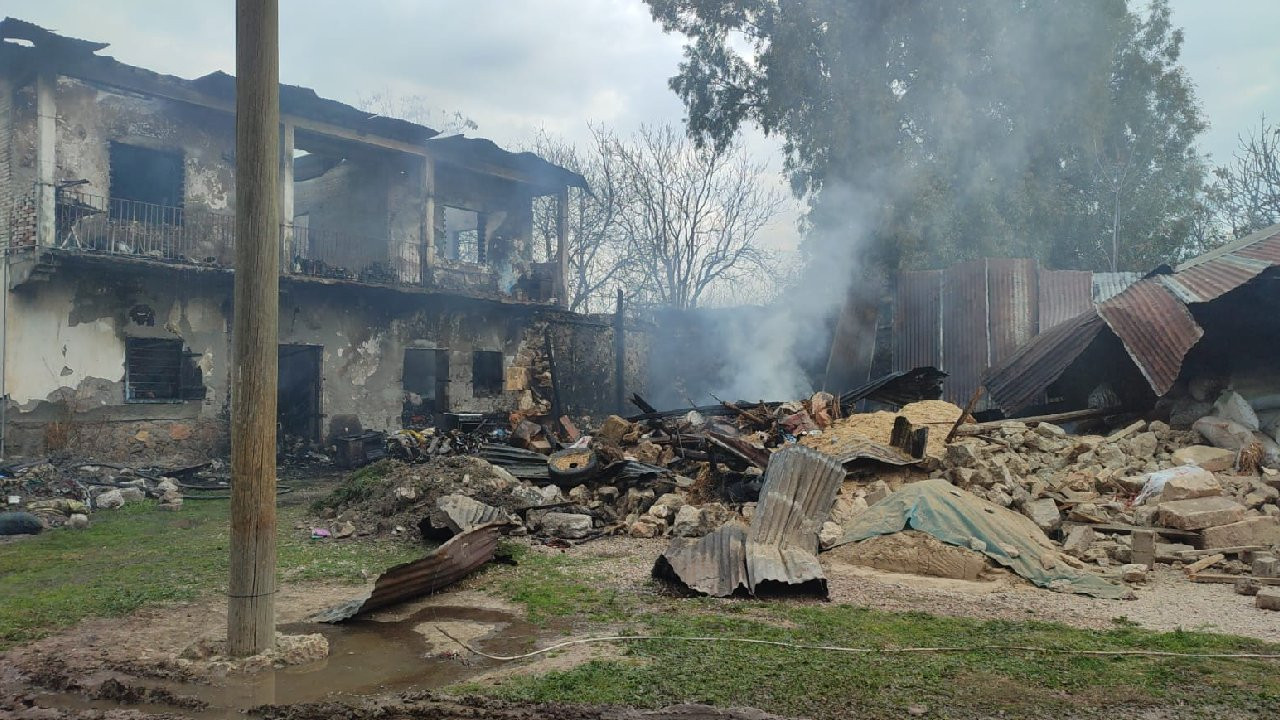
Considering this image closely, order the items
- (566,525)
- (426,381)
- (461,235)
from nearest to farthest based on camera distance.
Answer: (566,525), (426,381), (461,235)

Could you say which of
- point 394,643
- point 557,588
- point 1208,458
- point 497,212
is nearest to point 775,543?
point 557,588

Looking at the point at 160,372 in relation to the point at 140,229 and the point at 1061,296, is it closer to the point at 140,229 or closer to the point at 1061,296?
the point at 140,229

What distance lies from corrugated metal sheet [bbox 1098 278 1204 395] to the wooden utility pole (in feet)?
30.7

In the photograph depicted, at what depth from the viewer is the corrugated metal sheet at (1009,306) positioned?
43.0 ft

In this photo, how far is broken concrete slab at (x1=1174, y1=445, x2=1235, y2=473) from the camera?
9.02 metres

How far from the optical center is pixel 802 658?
436 centimetres

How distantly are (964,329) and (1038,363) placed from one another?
187 cm

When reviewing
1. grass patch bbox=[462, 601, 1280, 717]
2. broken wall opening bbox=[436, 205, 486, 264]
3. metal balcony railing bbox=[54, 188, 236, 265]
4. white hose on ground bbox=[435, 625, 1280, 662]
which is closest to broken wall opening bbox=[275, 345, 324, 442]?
metal balcony railing bbox=[54, 188, 236, 265]

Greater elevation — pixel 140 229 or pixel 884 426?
pixel 140 229

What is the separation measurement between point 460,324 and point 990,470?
1447 cm

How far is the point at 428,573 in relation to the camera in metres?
5.91

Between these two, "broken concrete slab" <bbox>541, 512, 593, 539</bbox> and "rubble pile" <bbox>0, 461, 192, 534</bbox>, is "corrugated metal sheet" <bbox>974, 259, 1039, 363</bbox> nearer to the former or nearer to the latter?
"broken concrete slab" <bbox>541, 512, 593, 539</bbox>

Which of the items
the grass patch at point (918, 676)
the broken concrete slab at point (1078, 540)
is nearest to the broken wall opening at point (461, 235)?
the broken concrete slab at point (1078, 540)

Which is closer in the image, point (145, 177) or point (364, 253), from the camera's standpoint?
point (145, 177)
